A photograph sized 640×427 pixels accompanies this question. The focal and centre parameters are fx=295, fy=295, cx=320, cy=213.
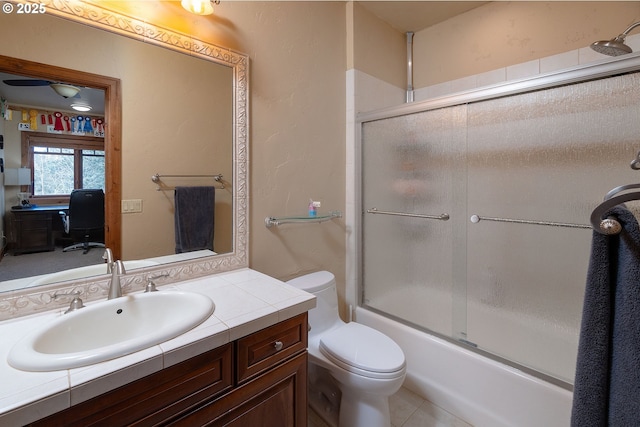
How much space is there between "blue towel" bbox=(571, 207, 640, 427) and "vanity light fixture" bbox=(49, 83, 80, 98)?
1.58m

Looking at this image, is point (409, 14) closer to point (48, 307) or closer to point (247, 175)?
point (247, 175)

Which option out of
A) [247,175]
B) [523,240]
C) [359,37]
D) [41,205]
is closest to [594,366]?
[523,240]

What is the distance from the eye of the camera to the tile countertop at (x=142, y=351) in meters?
0.61

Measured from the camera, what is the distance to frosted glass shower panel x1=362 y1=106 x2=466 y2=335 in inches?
70.2

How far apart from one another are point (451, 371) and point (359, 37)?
2245 millimetres

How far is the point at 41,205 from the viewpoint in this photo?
1.06m

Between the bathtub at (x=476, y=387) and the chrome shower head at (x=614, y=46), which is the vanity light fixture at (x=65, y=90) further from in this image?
the chrome shower head at (x=614, y=46)

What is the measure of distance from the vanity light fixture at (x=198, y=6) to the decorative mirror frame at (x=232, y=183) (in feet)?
0.36

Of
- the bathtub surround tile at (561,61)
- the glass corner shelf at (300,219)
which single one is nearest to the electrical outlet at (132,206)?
the glass corner shelf at (300,219)

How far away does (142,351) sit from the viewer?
76 cm

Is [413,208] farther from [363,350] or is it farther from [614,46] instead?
[614,46]

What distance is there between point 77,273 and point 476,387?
1925mm

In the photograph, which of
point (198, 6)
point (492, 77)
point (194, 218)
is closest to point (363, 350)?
point (194, 218)

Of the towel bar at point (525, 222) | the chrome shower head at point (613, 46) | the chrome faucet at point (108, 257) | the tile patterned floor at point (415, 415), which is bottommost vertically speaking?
the tile patterned floor at point (415, 415)
